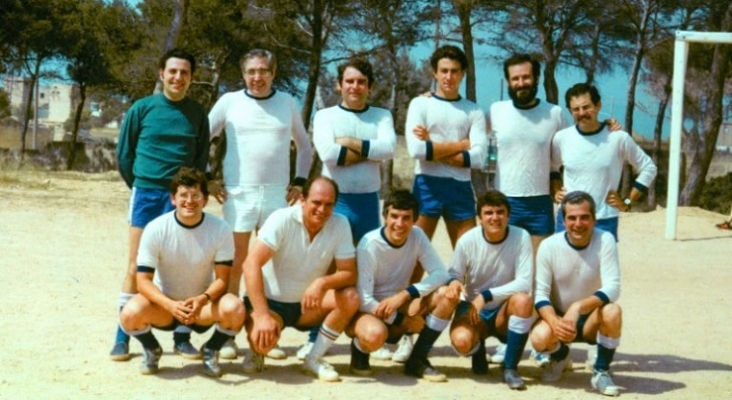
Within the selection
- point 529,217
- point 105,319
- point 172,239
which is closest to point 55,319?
point 105,319

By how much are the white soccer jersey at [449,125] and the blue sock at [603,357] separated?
1.38 metres

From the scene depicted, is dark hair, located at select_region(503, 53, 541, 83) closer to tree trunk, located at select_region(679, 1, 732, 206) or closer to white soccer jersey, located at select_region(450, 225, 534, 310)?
white soccer jersey, located at select_region(450, 225, 534, 310)

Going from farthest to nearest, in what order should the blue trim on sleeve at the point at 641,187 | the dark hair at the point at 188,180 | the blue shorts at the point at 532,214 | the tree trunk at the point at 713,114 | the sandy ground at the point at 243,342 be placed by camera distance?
the tree trunk at the point at 713,114 → the blue trim on sleeve at the point at 641,187 → the blue shorts at the point at 532,214 → the dark hair at the point at 188,180 → the sandy ground at the point at 243,342

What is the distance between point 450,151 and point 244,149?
1.27m

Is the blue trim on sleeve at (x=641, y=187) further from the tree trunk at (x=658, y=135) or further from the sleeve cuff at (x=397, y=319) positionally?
A: the tree trunk at (x=658, y=135)

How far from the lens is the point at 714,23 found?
27578mm

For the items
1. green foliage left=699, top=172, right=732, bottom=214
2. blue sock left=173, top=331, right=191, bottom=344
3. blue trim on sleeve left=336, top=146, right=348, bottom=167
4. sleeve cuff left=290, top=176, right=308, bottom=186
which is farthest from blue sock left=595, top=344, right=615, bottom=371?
green foliage left=699, top=172, right=732, bottom=214

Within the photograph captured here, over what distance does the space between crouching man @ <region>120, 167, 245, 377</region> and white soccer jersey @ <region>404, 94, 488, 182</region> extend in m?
1.39

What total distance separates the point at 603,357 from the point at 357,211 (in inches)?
67.8

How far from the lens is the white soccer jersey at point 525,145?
6.93 meters

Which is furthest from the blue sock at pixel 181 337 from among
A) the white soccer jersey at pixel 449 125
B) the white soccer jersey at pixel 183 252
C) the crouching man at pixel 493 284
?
the white soccer jersey at pixel 449 125

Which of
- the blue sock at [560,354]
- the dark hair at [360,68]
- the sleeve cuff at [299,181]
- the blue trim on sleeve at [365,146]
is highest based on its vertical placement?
the dark hair at [360,68]

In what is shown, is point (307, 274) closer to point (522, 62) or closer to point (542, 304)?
point (542, 304)

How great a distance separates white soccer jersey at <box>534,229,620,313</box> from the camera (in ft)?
21.2
